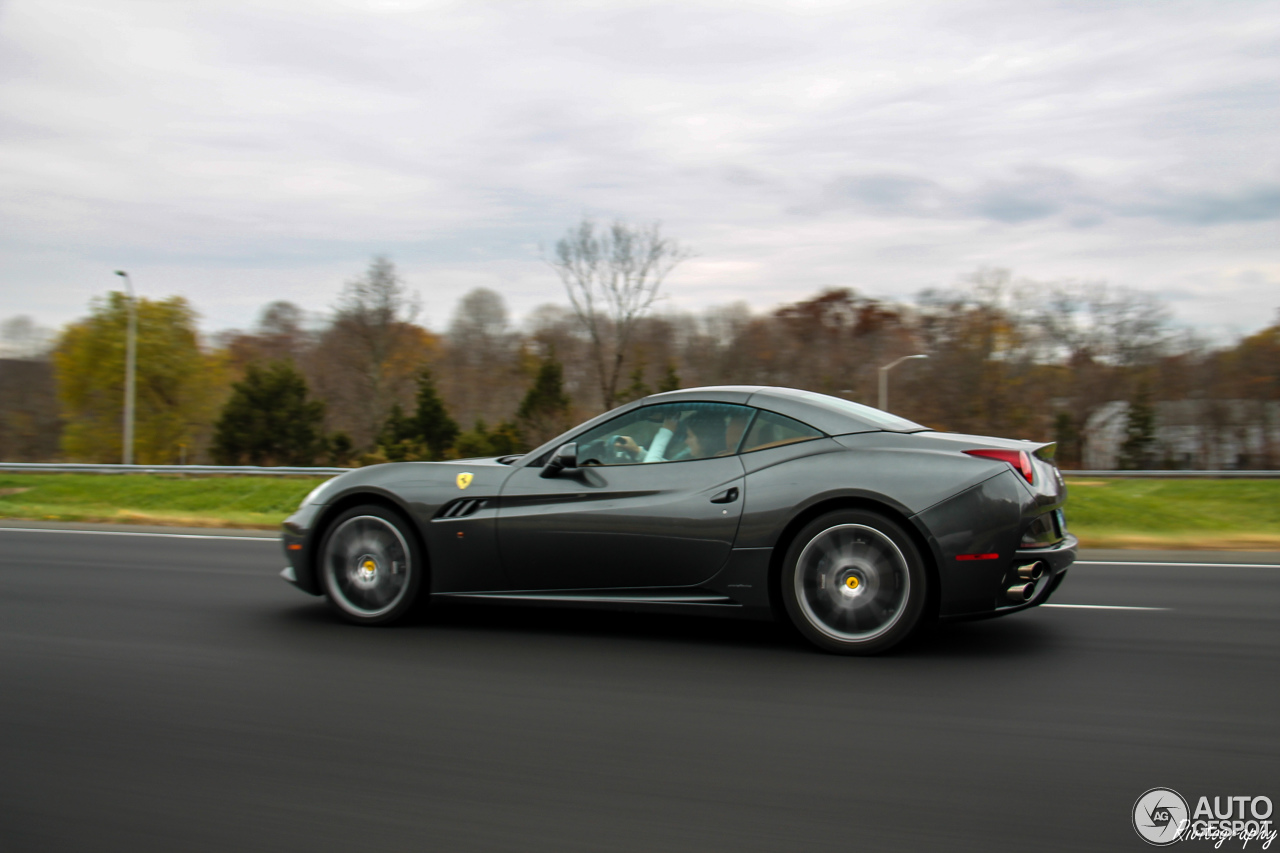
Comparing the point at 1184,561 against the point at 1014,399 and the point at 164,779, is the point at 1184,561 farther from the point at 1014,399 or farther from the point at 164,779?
the point at 1014,399

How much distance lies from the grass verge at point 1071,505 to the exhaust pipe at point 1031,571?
6.09 meters

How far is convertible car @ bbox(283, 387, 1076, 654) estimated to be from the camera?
468 centimetres

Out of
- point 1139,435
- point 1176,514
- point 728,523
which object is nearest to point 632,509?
point 728,523

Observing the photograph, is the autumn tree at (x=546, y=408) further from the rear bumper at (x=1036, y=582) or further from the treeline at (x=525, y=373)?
the rear bumper at (x=1036, y=582)

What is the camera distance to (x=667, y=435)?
5.27 m

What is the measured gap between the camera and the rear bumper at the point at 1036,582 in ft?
15.1

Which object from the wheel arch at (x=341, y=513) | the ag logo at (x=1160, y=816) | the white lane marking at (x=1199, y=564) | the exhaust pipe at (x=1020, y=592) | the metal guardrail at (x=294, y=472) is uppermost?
the wheel arch at (x=341, y=513)

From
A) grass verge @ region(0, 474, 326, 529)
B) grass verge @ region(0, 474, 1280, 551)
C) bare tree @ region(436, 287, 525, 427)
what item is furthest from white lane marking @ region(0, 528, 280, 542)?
bare tree @ region(436, 287, 525, 427)

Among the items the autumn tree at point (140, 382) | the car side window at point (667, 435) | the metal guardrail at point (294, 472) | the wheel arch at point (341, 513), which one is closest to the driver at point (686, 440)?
the car side window at point (667, 435)

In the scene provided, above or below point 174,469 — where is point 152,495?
below

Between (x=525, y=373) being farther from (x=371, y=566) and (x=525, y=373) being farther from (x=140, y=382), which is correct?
(x=371, y=566)

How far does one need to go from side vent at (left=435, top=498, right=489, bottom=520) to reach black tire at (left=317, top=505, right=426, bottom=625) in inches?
10.1

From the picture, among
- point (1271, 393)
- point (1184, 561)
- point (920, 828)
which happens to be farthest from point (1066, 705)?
point (1271, 393)

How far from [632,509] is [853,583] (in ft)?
3.80
